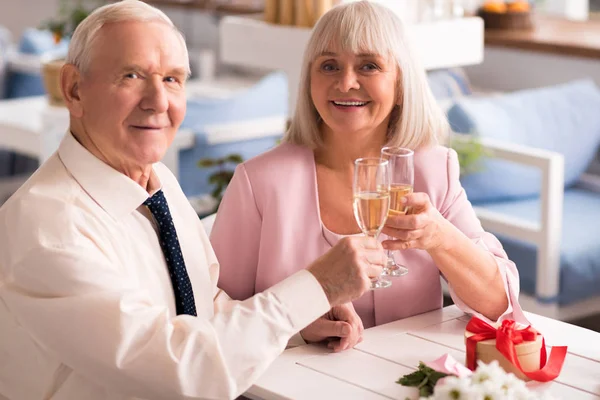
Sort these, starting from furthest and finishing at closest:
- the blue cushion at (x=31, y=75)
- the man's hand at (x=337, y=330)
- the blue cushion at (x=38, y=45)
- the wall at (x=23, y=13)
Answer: the wall at (x=23, y=13)
the blue cushion at (x=38, y=45)
the blue cushion at (x=31, y=75)
the man's hand at (x=337, y=330)

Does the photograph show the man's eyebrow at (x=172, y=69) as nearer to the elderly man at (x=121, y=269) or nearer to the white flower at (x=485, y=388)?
the elderly man at (x=121, y=269)

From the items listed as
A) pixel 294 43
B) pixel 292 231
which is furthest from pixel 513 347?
pixel 294 43

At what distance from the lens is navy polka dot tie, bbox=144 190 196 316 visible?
5.86ft

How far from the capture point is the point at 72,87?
5.57 feet

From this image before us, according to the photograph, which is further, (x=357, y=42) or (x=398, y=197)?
(x=357, y=42)

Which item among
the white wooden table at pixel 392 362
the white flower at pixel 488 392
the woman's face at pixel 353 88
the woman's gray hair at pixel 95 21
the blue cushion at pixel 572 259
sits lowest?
the blue cushion at pixel 572 259

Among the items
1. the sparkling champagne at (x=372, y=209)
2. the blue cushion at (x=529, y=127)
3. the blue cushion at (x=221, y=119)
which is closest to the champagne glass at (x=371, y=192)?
the sparkling champagne at (x=372, y=209)

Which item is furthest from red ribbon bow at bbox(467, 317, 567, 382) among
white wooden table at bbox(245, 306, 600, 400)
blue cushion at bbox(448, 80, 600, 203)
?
blue cushion at bbox(448, 80, 600, 203)

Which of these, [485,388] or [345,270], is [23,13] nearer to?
[345,270]

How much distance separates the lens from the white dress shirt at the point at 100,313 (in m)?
1.53

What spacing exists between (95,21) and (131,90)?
0.43 feet

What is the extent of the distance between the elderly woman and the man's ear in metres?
0.56

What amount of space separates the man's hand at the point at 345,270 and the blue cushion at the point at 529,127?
2.31 metres

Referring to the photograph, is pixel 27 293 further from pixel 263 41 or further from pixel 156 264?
pixel 263 41
